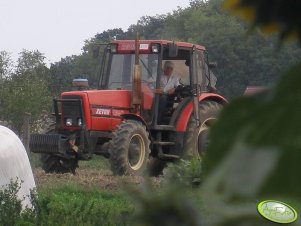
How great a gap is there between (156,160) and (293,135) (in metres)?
13.2

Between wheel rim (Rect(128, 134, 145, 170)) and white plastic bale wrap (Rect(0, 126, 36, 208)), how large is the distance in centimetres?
325

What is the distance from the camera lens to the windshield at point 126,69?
41.8 ft

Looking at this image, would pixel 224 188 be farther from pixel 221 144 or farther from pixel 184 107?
pixel 184 107

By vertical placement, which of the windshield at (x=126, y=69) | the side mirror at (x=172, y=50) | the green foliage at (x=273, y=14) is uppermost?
the green foliage at (x=273, y=14)

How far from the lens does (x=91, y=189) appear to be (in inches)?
430

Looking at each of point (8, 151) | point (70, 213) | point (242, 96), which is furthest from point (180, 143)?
point (242, 96)

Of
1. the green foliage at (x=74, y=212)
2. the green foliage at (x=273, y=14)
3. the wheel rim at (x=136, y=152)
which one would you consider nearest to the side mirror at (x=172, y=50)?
the wheel rim at (x=136, y=152)

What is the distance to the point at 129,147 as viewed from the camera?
1275cm

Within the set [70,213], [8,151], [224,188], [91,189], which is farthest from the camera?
[91,189]

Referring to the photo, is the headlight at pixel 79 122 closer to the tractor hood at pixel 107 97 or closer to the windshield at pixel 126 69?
the tractor hood at pixel 107 97

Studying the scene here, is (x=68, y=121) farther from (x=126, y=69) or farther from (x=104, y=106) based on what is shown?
(x=126, y=69)

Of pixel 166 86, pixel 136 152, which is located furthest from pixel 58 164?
pixel 166 86

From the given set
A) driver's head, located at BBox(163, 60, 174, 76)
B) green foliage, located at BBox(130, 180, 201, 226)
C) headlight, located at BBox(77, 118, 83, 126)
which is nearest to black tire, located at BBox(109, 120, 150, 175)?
headlight, located at BBox(77, 118, 83, 126)

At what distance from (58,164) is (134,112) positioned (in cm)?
173
